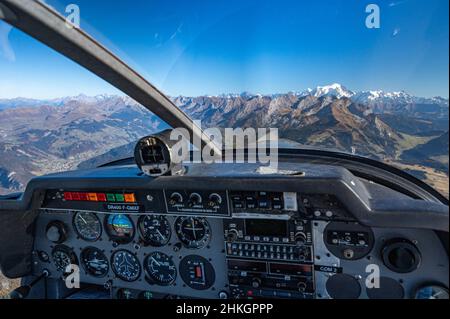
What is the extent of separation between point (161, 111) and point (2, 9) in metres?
1.08

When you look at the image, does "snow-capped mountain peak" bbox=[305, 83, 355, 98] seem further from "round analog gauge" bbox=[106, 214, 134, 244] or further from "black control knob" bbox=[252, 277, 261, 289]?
"round analog gauge" bbox=[106, 214, 134, 244]

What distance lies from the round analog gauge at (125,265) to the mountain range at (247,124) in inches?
36.9

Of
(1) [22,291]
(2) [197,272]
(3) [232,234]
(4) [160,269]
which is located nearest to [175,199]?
(3) [232,234]

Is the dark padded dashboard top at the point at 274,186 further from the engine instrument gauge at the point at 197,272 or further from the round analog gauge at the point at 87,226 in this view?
the engine instrument gauge at the point at 197,272

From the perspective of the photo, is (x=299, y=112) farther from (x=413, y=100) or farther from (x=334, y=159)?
(x=413, y=100)

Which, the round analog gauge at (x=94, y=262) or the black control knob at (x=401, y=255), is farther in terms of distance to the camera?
the round analog gauge at (x=94, y=262)

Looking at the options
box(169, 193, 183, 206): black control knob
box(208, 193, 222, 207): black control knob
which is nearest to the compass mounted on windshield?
box(169, 193, 183, 206): black control knob

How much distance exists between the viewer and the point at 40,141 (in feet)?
10.6

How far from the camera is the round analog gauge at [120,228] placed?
297 cm

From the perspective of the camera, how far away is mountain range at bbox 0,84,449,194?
77.7 inches

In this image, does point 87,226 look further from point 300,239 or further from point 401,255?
point 401,255

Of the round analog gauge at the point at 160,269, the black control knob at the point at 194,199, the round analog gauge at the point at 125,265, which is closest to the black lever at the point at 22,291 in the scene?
the round analog gauge at the point at 125,265

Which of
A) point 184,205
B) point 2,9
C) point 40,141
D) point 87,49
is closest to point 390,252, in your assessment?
point 184,205

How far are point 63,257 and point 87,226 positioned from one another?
507mm
